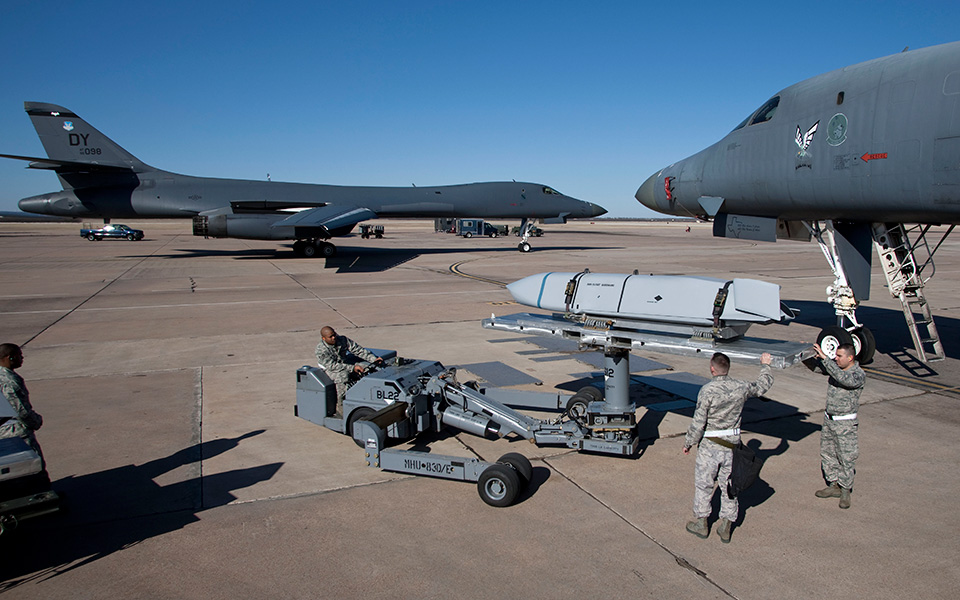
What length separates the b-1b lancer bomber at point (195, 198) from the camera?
2956cm

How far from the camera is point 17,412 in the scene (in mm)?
5141

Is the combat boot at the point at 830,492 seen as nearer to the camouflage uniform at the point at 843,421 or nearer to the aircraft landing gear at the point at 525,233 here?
the camouflage uniform at the point at 843,421

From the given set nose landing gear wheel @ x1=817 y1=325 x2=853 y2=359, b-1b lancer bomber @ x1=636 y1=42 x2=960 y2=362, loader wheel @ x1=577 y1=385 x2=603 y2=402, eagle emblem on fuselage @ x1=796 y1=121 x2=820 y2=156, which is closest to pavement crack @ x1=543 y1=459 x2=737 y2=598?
loader wheel @ x1=577 y1=385 x2=603 y2=402

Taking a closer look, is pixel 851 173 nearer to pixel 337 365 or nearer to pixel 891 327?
pixel 891 327

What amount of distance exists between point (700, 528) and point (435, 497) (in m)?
2.41

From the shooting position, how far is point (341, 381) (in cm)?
776

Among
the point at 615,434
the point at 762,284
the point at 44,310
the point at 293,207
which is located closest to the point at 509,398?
the point at 615,434

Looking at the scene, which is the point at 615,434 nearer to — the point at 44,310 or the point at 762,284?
the point at 762,284

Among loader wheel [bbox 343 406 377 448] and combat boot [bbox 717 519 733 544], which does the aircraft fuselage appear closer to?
combat boot [bbox 717 519 733 544]

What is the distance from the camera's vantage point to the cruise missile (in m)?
6.59

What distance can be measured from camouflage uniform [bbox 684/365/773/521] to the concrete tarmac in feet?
1.12

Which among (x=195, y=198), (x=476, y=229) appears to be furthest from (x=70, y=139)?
(x=476, y=229)

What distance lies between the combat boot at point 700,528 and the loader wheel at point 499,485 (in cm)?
153

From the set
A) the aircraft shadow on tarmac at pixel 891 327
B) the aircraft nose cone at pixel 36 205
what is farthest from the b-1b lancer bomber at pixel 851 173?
the aircraft nose cone at pixel 36 205
